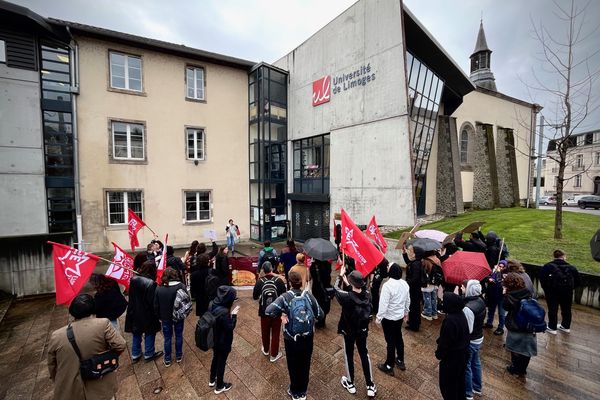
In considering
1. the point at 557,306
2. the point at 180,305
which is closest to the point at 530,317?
the point at 557,306

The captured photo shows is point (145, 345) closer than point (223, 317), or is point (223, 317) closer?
point (223, 317)

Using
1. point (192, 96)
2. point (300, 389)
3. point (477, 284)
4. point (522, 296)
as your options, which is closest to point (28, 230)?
point (192, 96)

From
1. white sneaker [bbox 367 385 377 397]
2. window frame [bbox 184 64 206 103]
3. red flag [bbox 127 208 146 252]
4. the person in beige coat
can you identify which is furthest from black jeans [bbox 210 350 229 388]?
window frame [bbox 184 64 206 103]

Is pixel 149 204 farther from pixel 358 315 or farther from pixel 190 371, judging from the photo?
pixel 358 315

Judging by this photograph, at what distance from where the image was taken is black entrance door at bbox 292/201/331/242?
15.9 m

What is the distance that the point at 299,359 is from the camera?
3953 mm

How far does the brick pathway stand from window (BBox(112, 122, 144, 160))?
10023 mm

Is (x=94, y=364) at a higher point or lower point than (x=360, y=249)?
lower

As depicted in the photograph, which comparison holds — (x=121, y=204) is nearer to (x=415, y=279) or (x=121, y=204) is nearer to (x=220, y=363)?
(x=220, y=363)

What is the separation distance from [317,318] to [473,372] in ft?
8.62

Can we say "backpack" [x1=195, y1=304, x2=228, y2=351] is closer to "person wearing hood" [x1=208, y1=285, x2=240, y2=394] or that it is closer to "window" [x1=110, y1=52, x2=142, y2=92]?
"person wearing hood" [x1=208, y1=285, x2=240, y2=394]

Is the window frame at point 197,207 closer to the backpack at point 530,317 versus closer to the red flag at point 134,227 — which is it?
the red flag at point 134,227

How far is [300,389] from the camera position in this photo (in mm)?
4047

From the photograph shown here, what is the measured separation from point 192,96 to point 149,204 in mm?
7023
